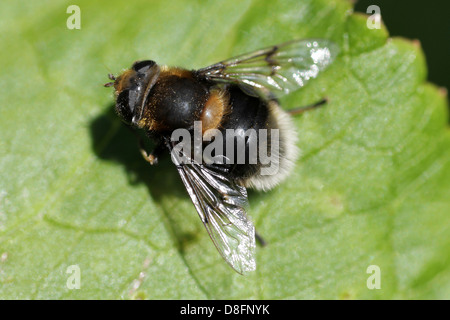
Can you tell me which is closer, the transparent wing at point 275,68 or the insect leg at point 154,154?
→ the insect leg at point 154,154

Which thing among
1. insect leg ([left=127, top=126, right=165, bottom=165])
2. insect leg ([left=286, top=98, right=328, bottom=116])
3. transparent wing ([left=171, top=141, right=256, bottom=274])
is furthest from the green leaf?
transparent wing ([left=171, top=141, right=256, bottom=274])

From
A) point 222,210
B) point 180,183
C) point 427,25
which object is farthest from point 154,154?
point 427,25

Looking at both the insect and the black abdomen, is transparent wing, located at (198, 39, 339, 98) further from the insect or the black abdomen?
the black abdomen

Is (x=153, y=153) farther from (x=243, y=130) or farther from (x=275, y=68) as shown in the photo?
(x=275, y=68)

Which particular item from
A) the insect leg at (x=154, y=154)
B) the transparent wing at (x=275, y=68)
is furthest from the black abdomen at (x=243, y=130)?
the insect leg at (x=154, y=154)

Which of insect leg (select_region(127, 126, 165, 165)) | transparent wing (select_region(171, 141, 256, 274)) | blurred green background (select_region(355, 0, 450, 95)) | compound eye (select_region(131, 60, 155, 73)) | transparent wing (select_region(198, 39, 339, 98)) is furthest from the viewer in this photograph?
blurred green background (select_region(355, 0, 450, 95))

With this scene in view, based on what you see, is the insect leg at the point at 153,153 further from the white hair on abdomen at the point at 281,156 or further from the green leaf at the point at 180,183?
the white hair on abdomen at the point at 281,156
